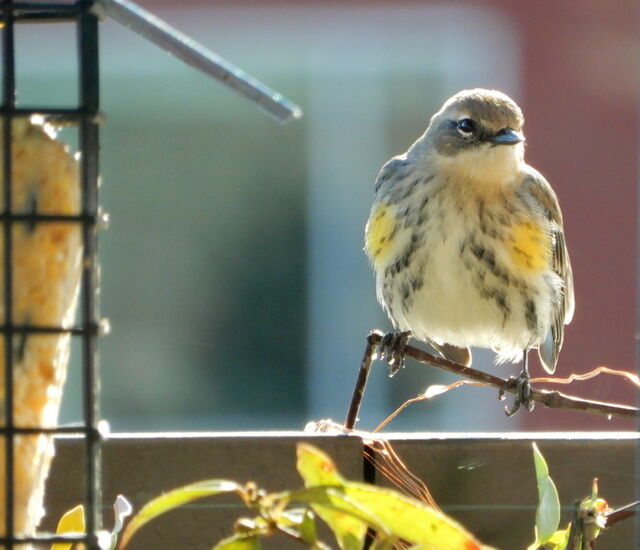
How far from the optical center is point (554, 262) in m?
4.11

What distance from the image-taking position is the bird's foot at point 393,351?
12.3ft

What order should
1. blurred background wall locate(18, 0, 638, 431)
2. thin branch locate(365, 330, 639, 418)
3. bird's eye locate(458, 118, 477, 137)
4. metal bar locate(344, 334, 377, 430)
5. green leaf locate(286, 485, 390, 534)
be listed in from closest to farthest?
green leaf locate(286, 485, 390, 534)
thin branch locate(365, 330, 639, 418)
metal bar locate(344, 334, 377, 430)
bird's eye locate(458, 118, 477, 137)
blurred background wall locate(18, 0, 638, 431)

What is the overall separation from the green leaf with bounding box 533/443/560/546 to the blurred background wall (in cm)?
811

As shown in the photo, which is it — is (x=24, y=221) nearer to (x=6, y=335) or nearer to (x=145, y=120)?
(x=6, y=335)

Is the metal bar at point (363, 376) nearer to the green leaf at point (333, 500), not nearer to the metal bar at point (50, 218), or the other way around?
the metal bar at point (50, 218)

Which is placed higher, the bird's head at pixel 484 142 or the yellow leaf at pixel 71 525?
the bird's head at pixel 484 142

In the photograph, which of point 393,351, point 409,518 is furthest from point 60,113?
point 393,351

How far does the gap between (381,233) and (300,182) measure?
21.0 ft

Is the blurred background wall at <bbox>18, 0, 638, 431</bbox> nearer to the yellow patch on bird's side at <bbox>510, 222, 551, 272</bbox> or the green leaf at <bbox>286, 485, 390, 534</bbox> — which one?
the yellow patch on bird's side at <bbox>510, 222, 551, 272</bbox>

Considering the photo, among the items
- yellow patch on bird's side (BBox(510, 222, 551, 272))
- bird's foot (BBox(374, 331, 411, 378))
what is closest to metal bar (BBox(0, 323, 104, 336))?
bird's foot (BBox(374, 331, 411, 378))

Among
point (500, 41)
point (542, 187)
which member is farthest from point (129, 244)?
point (542, 187)

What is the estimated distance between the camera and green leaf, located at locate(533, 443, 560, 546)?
1.57 m

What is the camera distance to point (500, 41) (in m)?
Result: 9.90

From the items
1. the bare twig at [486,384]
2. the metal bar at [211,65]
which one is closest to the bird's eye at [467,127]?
the bare twig at [486,384]
